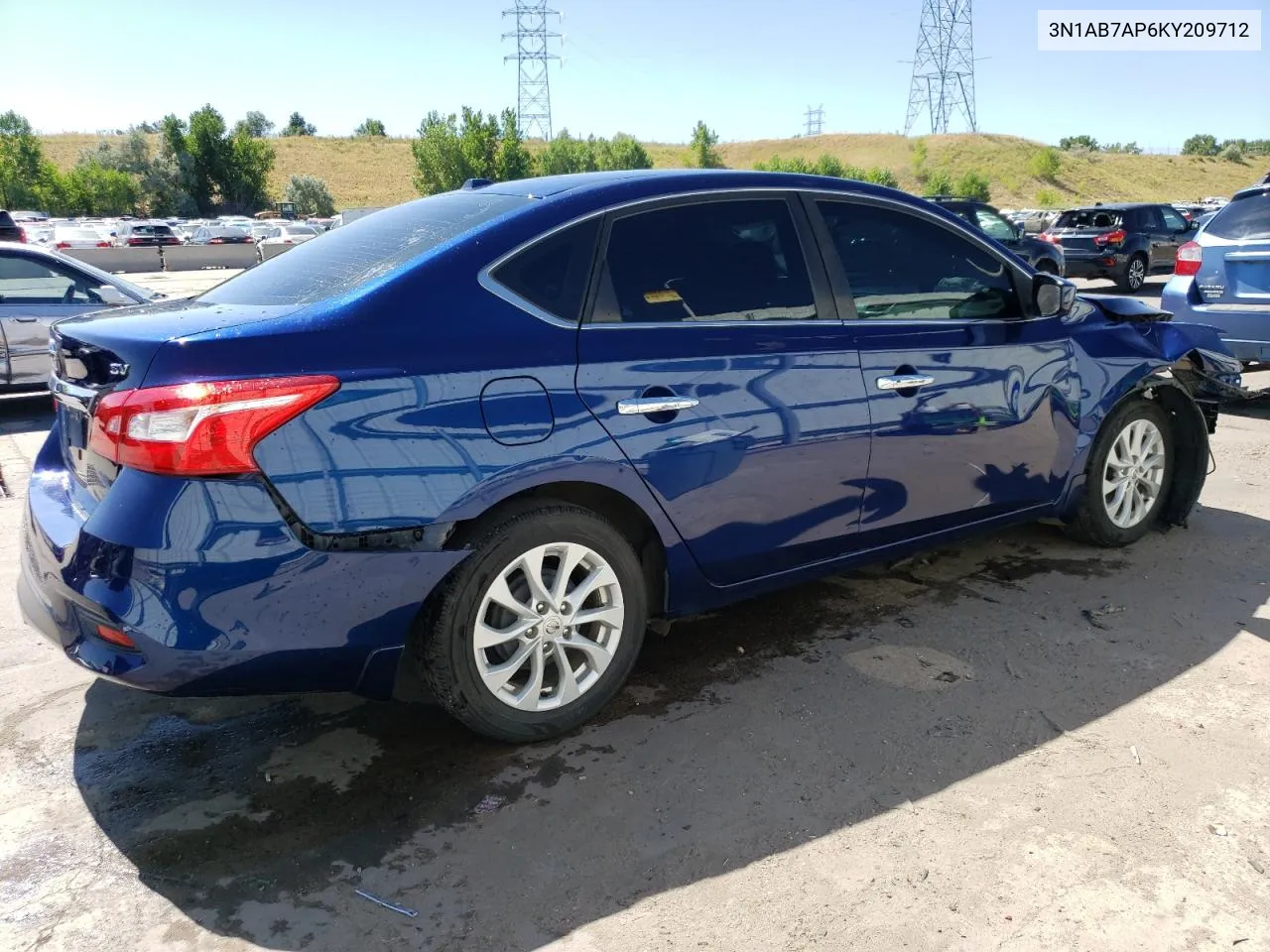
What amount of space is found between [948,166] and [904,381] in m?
99.3

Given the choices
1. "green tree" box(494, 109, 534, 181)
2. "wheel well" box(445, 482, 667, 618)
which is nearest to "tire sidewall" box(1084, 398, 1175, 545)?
"wheel well" box(445, 482, 667, 618)

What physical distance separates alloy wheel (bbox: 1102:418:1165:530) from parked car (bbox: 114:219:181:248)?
3608 centimetres

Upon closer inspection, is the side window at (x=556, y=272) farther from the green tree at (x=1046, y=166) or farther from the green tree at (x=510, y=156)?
the green tree at (x=1046, y=166)

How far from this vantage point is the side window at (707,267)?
316 centimetres

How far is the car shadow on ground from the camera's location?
247cm

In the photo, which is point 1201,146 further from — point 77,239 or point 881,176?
point 77,239

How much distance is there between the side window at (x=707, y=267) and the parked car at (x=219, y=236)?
36.6 meters

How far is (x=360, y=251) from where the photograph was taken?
323 cm

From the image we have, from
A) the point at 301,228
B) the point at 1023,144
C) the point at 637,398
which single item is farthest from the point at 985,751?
the point at 1023,144

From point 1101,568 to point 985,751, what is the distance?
76.1 inches

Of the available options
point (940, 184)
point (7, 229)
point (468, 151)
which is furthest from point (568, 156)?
point (7, 229)

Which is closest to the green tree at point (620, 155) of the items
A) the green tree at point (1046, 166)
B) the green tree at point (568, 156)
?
the green tree at point (568, 156)

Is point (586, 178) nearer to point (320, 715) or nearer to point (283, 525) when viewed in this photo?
point (283, 525)

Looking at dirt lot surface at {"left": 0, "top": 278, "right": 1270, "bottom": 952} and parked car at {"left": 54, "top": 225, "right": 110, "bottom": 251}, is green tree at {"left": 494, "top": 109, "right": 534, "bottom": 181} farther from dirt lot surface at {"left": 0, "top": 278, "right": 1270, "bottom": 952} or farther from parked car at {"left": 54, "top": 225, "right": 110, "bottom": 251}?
dirt lot surface at {"left": 0, "top": 278, "right": 1270, "bottom": 952}
